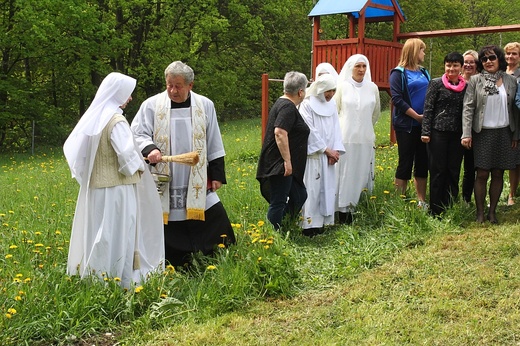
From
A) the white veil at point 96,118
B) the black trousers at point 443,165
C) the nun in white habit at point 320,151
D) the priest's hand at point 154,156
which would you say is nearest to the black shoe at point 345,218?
the nun in white habit at point 320,151

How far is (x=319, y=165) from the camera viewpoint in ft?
24.6

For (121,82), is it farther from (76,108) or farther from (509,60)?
(76,108)

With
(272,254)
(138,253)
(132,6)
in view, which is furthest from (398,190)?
(132,6)

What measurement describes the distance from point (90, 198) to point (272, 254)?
5.18 feet

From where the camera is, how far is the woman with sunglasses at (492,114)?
6.96 metres

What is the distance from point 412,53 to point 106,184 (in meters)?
4.03

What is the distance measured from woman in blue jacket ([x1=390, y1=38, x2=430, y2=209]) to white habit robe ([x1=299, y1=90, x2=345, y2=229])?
29.3 inches

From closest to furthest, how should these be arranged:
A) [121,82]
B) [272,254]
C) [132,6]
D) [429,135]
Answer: [121,82] → [272,254] → [429,135] → [132,6]

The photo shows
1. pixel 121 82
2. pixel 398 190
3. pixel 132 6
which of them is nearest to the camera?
pixel 121 82

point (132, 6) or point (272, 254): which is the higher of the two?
point (132, 6)

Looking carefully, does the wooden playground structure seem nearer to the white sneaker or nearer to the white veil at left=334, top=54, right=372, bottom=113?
the white veil at left=334, top=54, right=372, bottom=113

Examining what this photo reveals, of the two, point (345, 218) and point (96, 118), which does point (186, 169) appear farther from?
point (345, 218)

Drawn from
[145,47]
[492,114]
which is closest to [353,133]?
[492,114]

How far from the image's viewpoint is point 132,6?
26.0m
